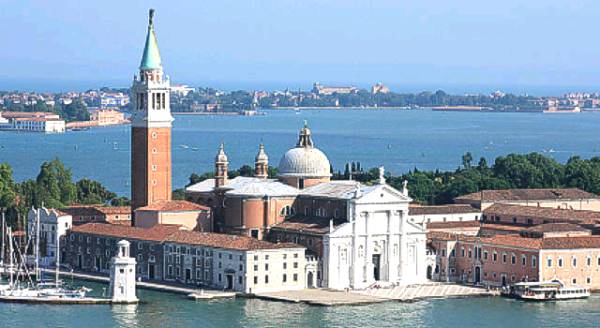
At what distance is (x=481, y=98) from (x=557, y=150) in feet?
325

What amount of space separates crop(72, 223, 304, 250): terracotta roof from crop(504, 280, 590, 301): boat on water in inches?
178

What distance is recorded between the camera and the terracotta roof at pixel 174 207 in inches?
1544

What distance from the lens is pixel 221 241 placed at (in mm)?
36219

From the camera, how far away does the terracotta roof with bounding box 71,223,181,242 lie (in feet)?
124

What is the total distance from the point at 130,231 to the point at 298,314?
22.3 feet

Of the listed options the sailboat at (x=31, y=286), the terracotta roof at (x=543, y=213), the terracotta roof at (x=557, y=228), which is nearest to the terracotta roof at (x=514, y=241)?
the terracotta roof at (x=557, y=228)

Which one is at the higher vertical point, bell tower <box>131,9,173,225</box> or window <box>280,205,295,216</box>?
bell tower <box>131,9,173,225</box>

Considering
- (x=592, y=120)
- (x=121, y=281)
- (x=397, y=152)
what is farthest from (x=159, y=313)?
(x=592, y=120)

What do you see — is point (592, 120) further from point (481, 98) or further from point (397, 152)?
point (397, 152)

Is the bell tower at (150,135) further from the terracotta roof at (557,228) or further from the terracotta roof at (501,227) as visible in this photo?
the terracotta roof at (557,228)

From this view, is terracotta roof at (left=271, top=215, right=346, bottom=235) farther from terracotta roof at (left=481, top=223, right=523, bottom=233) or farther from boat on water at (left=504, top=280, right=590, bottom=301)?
terracotta roof at (left=481, top=223, right=523, bottom=233)

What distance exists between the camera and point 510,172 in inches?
2041

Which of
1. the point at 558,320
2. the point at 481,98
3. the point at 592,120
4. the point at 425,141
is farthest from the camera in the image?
the point at 481,98

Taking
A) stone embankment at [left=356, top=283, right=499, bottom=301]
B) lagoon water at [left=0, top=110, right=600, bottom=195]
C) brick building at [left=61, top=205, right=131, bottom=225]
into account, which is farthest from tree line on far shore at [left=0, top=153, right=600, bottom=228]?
lagoon water at [left=0, top=110, right=600, bottom=195]
